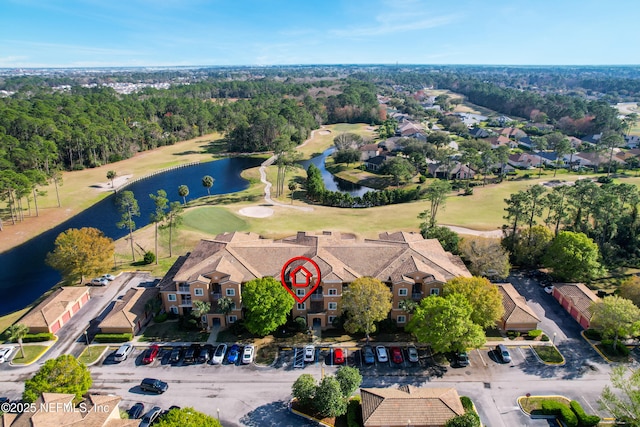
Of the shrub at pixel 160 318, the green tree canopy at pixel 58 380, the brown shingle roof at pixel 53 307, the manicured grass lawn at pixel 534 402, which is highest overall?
the green tree canopy at pixel 58 380

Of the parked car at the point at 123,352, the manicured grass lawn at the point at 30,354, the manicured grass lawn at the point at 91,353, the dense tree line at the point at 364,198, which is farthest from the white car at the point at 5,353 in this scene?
the dense tree line at the point at 364,198

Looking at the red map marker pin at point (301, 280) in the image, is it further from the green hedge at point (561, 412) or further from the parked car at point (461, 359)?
the green hedge at point (561, 412)

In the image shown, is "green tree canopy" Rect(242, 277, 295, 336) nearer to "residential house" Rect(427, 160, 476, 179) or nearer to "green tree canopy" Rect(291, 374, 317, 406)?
"green tree canopy" Rect(291, 374, 317, 406)

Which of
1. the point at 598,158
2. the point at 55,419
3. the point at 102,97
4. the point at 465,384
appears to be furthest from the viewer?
the point at 102,97

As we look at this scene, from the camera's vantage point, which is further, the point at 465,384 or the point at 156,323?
the point at 156,323

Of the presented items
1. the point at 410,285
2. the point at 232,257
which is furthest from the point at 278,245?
the point at 410,285

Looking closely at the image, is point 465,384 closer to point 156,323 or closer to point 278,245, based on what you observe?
point 278,245
